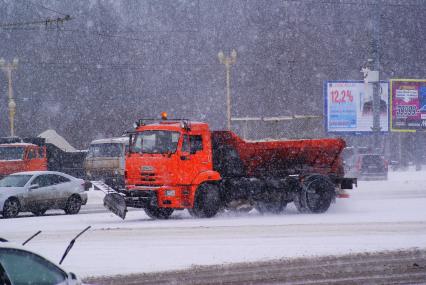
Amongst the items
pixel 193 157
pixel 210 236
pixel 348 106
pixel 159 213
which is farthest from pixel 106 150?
pixel 348 106

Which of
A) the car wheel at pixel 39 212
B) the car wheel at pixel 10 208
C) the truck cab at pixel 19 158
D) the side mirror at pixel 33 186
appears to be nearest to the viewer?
the car wheel at pixel 10 208

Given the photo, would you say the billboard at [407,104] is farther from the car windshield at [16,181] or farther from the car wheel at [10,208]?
the car wheel at [10,208]

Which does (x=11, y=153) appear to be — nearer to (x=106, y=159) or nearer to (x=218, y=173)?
(x=106, y=159)

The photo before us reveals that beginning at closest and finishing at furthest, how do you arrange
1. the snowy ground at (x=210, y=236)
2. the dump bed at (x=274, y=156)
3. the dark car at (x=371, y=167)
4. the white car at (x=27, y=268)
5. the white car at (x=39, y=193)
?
the white car at (x=27, y=268), the snowy ground at (x=210, y=236), the dump bed at (x=274, y=156), the white car at (x=39, y=193), the dark car at (x=371, y=167)

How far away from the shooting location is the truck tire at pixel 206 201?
2133 cm

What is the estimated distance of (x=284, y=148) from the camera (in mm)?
22875

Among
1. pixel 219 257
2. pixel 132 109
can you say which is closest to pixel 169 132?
pixel 219 257

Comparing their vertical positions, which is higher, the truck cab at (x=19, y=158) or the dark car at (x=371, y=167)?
the truck cab at (x=19, y=158)

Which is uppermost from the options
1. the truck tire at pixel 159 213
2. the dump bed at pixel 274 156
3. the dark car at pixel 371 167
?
the dump bed at pixel 274 156

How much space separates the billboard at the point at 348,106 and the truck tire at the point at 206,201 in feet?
111

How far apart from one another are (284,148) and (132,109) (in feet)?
173

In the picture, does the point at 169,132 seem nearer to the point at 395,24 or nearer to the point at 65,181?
the point at 65,181

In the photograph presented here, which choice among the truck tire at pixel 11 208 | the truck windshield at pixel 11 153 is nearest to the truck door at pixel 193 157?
the truck tire at pixel 11 208

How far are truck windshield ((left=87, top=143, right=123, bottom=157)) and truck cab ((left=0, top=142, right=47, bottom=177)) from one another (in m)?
3.38
